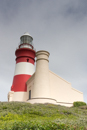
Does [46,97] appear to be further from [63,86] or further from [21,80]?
[21,80]

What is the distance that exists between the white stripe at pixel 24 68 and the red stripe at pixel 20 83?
737 millimetres

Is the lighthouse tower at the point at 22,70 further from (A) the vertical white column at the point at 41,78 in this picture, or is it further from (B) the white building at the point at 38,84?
(A) the vertical white column at the point at 41,78

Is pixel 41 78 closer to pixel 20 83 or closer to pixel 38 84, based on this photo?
pixel 38 84

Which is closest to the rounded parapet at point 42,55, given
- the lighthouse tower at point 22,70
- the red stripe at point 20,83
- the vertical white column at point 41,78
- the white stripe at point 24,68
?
the vertical white column at point 41,78

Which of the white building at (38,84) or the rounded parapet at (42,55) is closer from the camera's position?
the white building at (38,84)

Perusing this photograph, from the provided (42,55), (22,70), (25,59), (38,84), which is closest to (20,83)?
(22,70)

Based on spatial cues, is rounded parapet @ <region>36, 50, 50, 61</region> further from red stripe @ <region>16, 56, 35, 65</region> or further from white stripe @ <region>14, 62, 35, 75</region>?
red stripe @ <region>16, 56, 35, 65</region>

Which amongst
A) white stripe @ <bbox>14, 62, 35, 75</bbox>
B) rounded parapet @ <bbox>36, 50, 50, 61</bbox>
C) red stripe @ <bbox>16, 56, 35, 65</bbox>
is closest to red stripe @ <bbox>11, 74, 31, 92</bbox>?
white stripe @ <bbox>14, 62, 35, 75</bbox>

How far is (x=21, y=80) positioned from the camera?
2272 cm

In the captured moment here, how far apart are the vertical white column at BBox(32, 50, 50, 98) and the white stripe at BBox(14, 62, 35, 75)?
4.94 meters

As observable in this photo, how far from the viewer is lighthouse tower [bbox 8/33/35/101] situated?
22.1 m

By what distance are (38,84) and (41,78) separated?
87 centimetres

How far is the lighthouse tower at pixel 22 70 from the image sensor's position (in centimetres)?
2211

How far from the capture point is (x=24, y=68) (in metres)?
23.5
